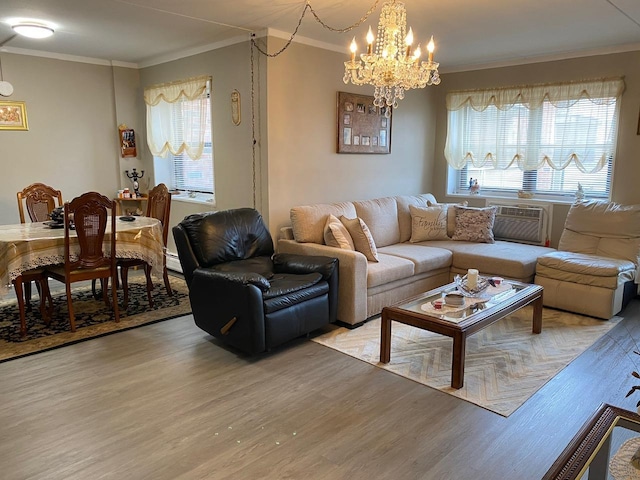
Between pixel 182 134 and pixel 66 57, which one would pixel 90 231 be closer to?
pixel 182 134

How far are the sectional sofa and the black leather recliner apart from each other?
0.20 m

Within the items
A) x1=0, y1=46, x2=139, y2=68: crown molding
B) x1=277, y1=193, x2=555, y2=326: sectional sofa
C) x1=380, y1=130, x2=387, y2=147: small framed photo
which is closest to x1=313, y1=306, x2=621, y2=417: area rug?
x1=277, y1=193, x2=555, y2=326: sectional sofa

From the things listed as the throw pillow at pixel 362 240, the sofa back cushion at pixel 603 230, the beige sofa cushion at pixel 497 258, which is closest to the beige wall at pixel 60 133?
the throw pillow at pixel 362 240

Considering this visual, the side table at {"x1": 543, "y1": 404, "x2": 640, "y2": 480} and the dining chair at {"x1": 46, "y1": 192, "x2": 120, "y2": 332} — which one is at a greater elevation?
the dining chair at {"x1": 46, "y1": 192, "x2": 120, "y2": 332}

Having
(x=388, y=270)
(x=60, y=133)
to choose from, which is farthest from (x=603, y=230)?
(x=60, y=133)

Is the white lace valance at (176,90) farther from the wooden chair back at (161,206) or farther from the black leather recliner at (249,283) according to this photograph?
the black leather recliner at (249,283)

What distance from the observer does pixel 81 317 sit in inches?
164

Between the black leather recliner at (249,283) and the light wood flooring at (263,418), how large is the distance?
8.1 inches

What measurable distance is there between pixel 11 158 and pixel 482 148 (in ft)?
17.7

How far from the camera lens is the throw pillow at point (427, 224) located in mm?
5289

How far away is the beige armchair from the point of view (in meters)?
4.17

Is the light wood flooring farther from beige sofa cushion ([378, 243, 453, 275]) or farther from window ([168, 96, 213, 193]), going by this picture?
window ([168, 96, 213, 193])

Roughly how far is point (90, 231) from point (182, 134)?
2205 mm

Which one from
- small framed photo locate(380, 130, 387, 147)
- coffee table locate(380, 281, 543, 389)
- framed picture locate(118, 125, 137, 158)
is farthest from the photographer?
framed picture locate(118, 125, 137, 158)
